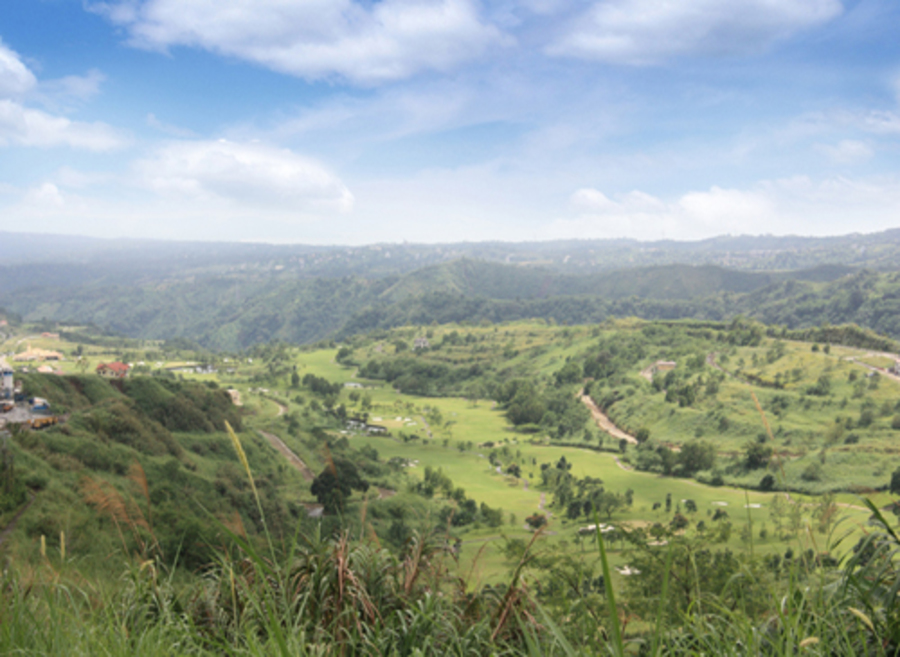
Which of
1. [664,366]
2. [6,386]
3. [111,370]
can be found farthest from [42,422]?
[664,366]

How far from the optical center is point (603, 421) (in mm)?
79938

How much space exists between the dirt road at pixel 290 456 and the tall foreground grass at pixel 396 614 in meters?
37.6

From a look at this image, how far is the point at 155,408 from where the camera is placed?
36.4m

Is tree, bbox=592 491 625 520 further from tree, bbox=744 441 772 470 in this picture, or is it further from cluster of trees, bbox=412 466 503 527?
tree, bbox=744 441 772 470

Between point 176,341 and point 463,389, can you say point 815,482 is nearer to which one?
point 463,389

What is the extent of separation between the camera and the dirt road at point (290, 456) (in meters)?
41.2

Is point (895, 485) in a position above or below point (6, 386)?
below

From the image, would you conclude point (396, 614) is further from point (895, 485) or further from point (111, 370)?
point (111, 370)

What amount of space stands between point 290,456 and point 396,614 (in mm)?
43909

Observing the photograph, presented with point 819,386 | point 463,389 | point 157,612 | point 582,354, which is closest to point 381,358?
point 463,389

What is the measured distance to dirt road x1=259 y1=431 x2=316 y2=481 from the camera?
41156 mm

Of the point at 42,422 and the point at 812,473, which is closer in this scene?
the point at 42,422

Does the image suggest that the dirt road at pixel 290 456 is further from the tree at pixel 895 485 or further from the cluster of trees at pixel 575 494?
the tree at pixel 895 485

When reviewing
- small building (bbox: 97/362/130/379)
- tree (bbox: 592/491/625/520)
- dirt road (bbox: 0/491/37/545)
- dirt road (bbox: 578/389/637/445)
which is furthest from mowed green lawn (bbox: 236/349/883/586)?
dirt road (bbox: 0/491/37/545)
